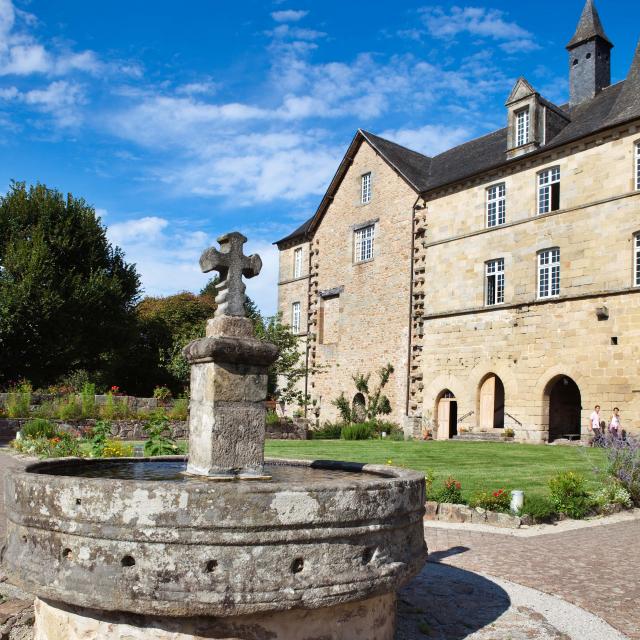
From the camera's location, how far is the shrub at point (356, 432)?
24.9m

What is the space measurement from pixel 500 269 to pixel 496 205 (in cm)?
233

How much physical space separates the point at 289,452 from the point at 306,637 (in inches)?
515

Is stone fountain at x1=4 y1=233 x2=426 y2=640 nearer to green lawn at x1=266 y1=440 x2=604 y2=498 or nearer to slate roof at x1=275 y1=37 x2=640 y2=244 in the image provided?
green lawn at x1=266 y1=440 x2=604 y2=498

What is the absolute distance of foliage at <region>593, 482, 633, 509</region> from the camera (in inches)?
417

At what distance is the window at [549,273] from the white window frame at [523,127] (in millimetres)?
4105

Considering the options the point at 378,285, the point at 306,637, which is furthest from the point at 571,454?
the point at 306,637

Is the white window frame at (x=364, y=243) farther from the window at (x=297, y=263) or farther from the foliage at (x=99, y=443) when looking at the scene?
the foliage at (x=99, y=443)

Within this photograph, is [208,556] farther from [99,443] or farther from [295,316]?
[295,316]

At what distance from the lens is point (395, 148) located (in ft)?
98.4

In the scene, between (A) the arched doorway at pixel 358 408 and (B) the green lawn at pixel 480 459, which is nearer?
(B) the green lawn at pixel 480 459

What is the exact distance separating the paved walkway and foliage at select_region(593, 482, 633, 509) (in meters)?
0.95

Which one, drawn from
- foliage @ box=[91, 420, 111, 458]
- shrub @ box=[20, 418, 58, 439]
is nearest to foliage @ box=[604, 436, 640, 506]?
foliage @ box=[91, 420, 111, 458]

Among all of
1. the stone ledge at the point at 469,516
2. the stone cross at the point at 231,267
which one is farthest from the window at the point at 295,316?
the stone cross at the point at 231,267

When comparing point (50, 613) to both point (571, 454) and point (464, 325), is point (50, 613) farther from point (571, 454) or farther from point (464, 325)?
point (464, 325)
